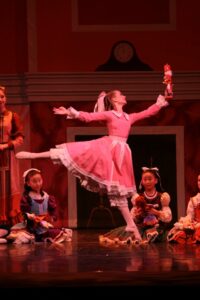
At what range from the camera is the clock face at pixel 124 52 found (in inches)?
364

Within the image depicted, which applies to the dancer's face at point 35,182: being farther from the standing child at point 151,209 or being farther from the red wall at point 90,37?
the red wall at point 90,37

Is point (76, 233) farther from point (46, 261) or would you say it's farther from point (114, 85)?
point (46, 261)

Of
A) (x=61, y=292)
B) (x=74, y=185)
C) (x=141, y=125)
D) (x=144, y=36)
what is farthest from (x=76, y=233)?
(x=61, y=292)

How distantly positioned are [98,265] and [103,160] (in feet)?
5.58

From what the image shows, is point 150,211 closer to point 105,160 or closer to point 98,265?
point 105,160

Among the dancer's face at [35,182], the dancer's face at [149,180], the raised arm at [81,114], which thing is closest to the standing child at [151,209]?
the dancer's face at [149,180]

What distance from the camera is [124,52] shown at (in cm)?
927

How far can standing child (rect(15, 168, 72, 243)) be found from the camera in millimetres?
6465

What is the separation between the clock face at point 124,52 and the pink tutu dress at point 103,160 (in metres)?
3.13

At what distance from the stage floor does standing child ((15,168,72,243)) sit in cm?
29

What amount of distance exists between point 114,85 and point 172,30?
101cm

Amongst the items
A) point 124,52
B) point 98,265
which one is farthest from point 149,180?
point 124,52

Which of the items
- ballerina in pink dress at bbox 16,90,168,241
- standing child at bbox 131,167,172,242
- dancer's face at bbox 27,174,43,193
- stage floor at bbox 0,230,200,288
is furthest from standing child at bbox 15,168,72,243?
standing child at bbox 131,167,172,242

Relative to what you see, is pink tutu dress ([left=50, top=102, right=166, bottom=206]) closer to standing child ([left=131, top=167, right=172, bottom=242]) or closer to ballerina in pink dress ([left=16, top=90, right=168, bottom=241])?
ballerina in pink dress ([left=16, top=90, right=168, bottom=241])
